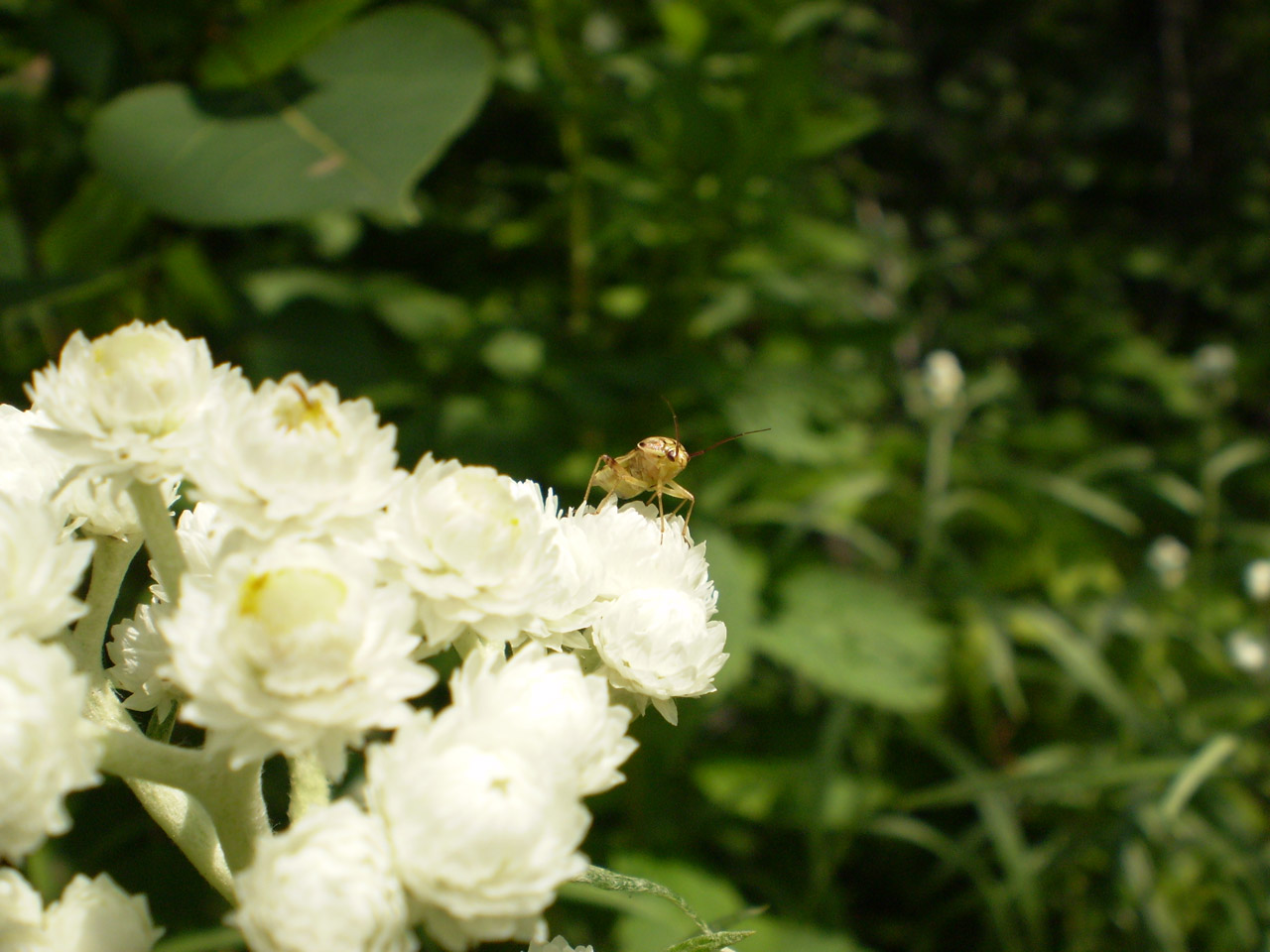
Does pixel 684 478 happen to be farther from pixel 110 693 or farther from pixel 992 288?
pixel 992 288

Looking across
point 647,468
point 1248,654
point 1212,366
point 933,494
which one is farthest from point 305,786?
point 1212,366

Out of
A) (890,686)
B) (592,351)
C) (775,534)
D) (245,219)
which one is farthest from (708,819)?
(245,219)

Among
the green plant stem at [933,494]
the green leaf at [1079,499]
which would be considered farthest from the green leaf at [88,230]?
the green leaf at [1079,499]

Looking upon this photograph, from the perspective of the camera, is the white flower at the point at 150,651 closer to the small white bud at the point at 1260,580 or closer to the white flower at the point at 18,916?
the white flower at the point at 18,916

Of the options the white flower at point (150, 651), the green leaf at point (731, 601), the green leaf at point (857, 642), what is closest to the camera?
the white flower at point (150, 651)

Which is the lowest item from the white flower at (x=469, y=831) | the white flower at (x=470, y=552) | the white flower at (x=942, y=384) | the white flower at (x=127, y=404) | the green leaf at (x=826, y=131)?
the white flower at (x=942, y=384)
